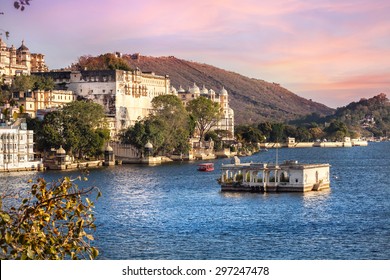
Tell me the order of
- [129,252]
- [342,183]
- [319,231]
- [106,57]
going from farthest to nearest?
[106,57]
[342,183]
[319,231]
[129,252]

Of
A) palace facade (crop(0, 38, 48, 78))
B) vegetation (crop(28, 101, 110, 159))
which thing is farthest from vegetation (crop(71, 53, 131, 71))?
vegetation (crop(28, 101, 110, 159))

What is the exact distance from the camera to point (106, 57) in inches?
3108

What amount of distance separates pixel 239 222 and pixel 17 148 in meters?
27.1

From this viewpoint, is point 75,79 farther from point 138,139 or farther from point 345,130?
point 345,130

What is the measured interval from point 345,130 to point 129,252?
83.4 m

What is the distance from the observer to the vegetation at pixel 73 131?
165ft

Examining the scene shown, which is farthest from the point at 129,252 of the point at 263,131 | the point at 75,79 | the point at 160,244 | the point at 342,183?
the point at 263,131

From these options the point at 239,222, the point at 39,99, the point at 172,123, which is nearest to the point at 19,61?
the point at 39,99

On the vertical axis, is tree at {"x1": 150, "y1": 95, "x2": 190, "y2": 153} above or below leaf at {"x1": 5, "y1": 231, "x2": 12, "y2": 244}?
above

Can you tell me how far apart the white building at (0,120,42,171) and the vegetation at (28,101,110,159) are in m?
2.70

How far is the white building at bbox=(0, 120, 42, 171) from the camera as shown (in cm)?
4478

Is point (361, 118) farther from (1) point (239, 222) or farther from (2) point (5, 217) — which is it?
(2) point (5, 217)

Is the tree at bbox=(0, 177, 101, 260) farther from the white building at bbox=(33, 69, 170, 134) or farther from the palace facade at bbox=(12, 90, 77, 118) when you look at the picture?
the white building at bbox=(33, 69, 170, 134)

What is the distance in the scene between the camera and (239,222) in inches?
830
